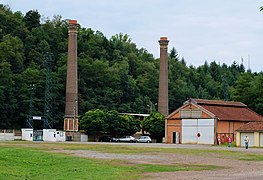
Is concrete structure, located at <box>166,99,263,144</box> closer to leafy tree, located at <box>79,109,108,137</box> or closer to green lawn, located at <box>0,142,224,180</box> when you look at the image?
leafy tree, located at <box>79,109,108,137</box>

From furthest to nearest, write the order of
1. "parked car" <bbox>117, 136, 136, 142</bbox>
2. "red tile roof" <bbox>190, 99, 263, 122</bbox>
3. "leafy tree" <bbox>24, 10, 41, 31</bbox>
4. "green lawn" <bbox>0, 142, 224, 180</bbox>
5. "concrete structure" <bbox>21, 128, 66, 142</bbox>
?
"leafy tree" <bbox>24, 10, 41, 31</bbox>, "parked car" <bbox>117, 136, 136, 142</bbox>, "concrete structure" <bbox>21, 128, 66, 142</bbox>, "red tile roof" <bbox>190, 99, 263, 122</bbox>, "green lawn" <bbox>0, 142, 224, 180</bbox>

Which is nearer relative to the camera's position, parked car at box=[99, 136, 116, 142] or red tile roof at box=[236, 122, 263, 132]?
red tile roof at box=[236, 122, 263, 132]

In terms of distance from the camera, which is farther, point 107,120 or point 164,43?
point 164,43

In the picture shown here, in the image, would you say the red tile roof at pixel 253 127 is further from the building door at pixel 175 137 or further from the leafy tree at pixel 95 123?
the leafy tree at pixel 95 123

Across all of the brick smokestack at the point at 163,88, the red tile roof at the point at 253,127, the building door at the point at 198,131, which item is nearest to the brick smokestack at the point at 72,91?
the brick smokestack at the point at 163,88

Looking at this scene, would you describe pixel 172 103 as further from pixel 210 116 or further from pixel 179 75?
pixel 210 116

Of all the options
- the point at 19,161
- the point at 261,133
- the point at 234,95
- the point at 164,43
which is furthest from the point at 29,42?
the point at 19,161

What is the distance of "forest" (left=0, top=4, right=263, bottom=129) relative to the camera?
109 meters

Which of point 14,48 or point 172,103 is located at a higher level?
point 14,48

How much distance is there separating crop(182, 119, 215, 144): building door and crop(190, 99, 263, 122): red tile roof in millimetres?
1977

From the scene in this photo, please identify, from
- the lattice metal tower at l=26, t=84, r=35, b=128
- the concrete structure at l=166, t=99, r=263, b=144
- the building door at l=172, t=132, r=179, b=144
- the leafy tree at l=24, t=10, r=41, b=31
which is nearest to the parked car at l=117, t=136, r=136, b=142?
the concrete structure at l=166, t=99, r=263, b=144

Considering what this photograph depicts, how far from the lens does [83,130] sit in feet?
310

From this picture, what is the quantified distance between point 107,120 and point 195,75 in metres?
80.1

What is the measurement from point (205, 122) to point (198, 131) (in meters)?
1.88
